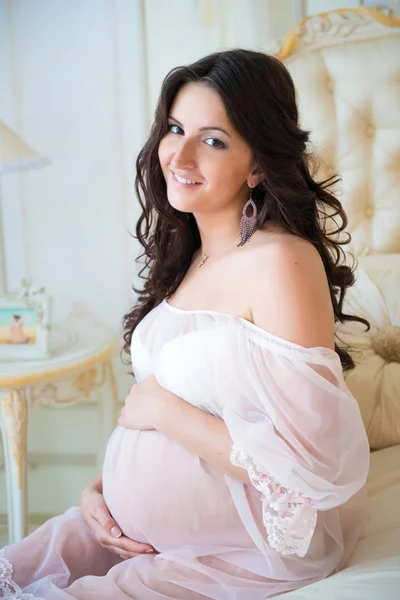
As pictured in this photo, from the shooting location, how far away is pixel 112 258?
2283mm

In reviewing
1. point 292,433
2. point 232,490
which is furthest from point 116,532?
point 292,433

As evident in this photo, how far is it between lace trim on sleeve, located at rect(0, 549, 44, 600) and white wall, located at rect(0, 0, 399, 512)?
1249 mm

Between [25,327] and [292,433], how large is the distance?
3.23ft

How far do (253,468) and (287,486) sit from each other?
6cm

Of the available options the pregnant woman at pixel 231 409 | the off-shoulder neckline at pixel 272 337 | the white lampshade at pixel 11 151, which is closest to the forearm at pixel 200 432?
the pregnant woman at pixel 231 409

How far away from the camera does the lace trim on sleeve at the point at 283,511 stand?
3.36 ft

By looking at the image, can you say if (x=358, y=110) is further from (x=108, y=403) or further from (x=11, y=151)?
(x=108, y=403)

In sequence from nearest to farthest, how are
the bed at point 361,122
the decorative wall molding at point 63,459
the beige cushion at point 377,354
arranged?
1. the beige cushion at point 377,354
2. the bed at point 361,122
3. the decorative wall molding at point 63,459

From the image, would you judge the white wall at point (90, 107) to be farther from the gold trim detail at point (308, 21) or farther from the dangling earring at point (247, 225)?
the dangling earring at point (247, 225)

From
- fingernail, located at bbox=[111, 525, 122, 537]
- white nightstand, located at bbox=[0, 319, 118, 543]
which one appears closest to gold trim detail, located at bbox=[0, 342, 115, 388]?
white nightstand, located at bbox=[0, 319, 118, 543]

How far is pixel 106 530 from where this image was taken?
1.21 metres

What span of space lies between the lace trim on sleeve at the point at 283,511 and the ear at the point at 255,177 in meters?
0.52

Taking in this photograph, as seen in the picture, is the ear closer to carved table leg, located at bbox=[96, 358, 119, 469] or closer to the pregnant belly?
the pregnant belly

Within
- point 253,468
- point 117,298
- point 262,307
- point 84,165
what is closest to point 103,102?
point 84,165
